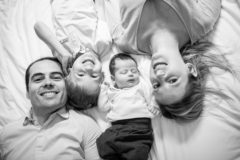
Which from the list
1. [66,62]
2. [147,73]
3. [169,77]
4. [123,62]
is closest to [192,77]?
[169,77]

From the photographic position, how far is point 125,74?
1.21m

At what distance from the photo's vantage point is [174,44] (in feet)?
3.76

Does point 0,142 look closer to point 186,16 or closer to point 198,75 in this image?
point 198,75

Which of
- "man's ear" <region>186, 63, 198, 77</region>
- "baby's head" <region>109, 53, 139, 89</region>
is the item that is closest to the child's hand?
"baby's head" <region>109, 53, 139, 89</region>

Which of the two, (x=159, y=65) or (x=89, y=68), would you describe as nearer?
(x=159, y=65)

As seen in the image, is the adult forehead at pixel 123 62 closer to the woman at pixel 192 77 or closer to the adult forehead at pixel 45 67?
the woman at pixel 192 77

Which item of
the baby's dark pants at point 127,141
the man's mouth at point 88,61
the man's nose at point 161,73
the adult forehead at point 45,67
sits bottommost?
the baby's dark pants at point 127,141

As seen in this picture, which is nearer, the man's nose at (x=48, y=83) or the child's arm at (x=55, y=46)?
the man's nose at (x=48, y=83)

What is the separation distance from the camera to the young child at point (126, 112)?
104cm

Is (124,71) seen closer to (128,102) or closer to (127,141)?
(128,102)

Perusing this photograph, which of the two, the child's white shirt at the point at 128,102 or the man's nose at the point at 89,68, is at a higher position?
the man's nose at the point at 89,68

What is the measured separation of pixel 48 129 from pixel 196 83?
76 centimetres

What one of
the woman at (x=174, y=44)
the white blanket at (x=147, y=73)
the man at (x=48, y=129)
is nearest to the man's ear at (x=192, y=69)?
the woman at (x=174, y=44)

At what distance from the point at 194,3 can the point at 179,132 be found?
664 millimetres
